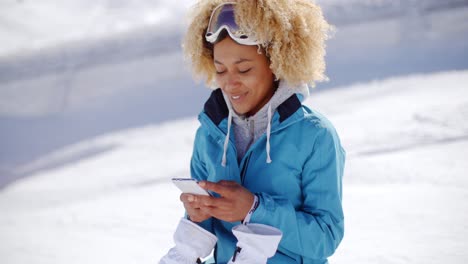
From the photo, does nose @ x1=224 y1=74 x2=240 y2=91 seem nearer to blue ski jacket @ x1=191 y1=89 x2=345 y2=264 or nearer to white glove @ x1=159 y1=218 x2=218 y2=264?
blue ski jacket @ x1=191 y1=89 x2=345 y2=264

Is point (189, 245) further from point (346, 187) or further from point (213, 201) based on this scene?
point (346, 187)

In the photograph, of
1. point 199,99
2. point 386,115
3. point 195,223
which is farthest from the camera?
point 199,99

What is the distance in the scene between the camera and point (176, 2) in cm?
714

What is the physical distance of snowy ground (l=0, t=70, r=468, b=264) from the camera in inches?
100

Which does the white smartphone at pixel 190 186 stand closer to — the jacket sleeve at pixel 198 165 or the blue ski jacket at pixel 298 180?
the blue ski jacket at pixel 298 180

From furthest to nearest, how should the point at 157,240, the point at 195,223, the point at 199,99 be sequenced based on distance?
the point at 199,99 → the point at 157,240 → the point at 195,223

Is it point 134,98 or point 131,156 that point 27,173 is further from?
point 134,98

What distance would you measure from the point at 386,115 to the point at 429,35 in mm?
2131

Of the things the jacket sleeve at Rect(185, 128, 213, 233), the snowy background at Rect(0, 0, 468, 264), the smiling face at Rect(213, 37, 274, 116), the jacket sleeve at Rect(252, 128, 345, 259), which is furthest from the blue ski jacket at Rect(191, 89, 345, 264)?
the snowy background at Rect(0, 0, 468, 264)

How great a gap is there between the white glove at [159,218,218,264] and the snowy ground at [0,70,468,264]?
100 cm

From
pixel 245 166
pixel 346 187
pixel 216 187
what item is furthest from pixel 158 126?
pixel 216 187

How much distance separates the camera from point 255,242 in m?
1.35

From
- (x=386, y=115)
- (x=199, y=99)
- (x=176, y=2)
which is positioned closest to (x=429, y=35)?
(x=386, y=115)

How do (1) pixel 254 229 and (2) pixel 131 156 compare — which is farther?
(2) pixel 131 156
